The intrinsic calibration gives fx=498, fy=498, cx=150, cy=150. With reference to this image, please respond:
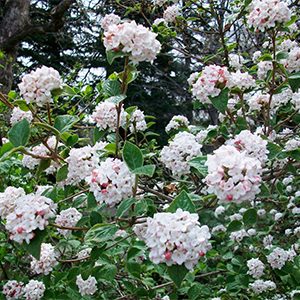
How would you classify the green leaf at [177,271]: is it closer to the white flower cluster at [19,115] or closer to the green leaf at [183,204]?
the green leaf at [183,204]

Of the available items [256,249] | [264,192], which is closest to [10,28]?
[256,249]

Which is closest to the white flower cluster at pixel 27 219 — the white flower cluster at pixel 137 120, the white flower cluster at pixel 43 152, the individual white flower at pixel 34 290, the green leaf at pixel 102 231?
the green leaf at pixel 102 231

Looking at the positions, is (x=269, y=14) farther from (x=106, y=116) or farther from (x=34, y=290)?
(x=34, y=290)

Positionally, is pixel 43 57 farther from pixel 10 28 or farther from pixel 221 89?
pixel 221 89

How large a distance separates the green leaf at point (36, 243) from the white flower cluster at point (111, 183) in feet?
0.67

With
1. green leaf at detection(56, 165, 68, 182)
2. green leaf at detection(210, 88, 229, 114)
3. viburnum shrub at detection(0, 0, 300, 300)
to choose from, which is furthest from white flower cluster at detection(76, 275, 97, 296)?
green leaf at detection(210, 88, 229, 114)

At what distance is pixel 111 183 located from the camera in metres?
1.54

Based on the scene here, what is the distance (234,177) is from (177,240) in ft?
0.82

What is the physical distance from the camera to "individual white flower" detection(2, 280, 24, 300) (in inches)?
Answer: 93.4

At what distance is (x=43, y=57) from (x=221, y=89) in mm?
11499

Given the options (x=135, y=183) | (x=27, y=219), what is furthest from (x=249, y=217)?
(x=27, y=219)

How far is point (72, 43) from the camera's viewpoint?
12898 mm

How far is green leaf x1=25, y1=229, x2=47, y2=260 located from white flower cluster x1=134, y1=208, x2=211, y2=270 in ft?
1.17

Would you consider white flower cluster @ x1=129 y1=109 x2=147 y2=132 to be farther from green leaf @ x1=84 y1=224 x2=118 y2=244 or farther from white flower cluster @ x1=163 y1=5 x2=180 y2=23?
white flower cluster @ x1=163 y1=5 x2=180 y2=23
